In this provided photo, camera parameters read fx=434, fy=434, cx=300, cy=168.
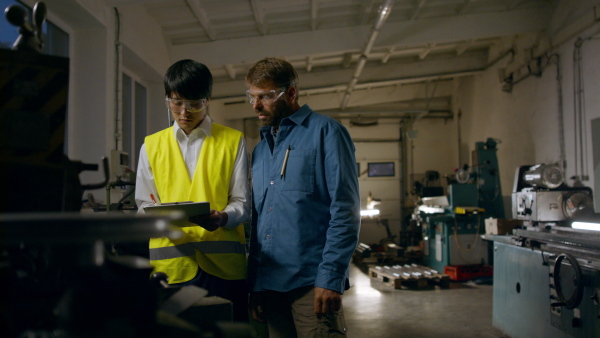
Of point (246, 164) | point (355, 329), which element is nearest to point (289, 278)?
point (246, 164)

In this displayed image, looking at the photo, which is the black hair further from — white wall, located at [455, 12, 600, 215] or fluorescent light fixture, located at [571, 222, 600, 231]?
white wall, located at [455, 12, 600, 215]

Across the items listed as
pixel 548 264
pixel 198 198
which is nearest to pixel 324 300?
pixel 198 198

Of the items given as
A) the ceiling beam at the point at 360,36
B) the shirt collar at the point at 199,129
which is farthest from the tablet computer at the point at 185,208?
the ceiling beam at the point at 360,36

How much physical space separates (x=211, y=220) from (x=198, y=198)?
0.16 m

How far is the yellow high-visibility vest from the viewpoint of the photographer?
4.79 ft

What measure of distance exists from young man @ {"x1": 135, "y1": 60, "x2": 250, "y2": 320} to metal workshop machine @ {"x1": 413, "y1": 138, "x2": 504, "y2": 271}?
5354 millimetres

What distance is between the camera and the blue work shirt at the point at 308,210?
145 cm

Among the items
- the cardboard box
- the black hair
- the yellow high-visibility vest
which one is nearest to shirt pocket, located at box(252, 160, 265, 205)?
the yellow high-visibility vest

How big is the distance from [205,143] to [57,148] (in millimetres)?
818

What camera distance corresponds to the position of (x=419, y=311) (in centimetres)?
471

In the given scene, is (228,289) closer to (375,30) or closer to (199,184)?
(199,184)

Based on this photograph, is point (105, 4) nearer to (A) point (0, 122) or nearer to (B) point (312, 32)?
(B) point (312, 32)

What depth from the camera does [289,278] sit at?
4.79 feet

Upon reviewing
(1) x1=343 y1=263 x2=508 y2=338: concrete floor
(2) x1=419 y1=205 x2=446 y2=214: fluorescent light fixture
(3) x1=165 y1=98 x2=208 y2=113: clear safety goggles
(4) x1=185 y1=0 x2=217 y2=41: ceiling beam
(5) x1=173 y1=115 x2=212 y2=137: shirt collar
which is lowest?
(1) x1=343 y1=263 x2=508 y2=338: concrete floor
